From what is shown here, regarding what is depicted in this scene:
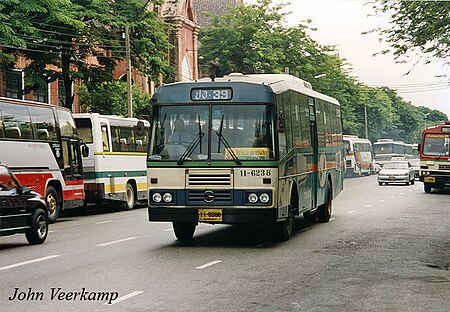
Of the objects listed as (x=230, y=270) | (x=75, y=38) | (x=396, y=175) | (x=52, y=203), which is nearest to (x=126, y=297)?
(x=230, y=270)

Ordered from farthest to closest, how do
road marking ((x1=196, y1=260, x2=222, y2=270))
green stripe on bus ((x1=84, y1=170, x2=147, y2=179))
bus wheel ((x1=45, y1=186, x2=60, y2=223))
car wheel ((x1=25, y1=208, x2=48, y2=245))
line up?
green stripe on bus ((x1=84, y1=170, x2=147, y2=179)), bus wheel ((x1=45, y1=186, x2=60, y2=223)), car wheel ((x1=25, y1=208, x2=48, y2=245)), road marking ((x1=196, y1=260, x2=222, y2=270))

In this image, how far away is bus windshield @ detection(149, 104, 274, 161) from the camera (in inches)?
604

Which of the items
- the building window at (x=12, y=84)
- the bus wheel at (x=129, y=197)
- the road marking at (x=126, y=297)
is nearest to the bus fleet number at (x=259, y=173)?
the road marking at (x=126, y=297)

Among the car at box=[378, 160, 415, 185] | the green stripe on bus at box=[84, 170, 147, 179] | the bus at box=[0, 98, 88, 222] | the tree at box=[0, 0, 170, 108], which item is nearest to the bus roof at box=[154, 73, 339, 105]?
the bus at box=[0, 98, 88, 222]

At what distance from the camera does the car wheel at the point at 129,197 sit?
103ft

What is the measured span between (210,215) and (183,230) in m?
1.92

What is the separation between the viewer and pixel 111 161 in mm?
29938

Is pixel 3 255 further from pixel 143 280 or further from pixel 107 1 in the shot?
pixel 107 1

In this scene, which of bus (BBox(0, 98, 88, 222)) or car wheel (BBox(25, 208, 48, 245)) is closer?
car wheel (BBox(25, 208, 48, 245))

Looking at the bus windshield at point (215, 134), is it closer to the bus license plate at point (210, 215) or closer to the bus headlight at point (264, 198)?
the bus headlight at point (264, 198)

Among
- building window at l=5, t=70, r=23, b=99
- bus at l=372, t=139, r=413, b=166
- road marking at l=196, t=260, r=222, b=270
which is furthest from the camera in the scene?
bus at l=372, t=139, r=413, b=166

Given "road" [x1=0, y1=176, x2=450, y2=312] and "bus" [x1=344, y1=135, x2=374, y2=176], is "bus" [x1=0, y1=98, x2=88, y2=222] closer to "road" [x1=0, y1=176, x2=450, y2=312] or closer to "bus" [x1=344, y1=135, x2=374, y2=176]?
"road" [x1=0, y1=176, x2=450, y2=312]

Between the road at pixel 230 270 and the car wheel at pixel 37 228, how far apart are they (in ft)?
0.75

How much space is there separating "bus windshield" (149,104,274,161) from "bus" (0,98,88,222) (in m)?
7.87
